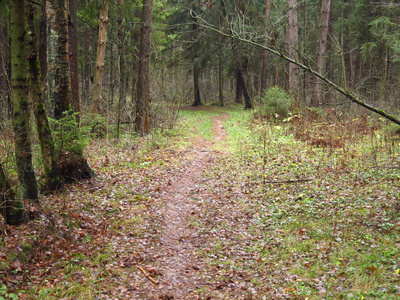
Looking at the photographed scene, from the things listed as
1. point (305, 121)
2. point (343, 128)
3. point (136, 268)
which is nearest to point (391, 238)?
point (136, 268)

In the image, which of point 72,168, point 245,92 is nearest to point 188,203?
point 72,168

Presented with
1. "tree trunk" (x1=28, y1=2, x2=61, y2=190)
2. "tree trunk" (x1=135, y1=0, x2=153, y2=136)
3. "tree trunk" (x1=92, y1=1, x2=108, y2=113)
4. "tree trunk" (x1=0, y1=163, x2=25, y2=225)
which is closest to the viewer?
"tree trunk" (x1=0, y1=163, x2=25, y2=225)

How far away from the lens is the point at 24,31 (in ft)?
15.4

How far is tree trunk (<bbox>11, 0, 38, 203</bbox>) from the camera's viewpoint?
4.66 m

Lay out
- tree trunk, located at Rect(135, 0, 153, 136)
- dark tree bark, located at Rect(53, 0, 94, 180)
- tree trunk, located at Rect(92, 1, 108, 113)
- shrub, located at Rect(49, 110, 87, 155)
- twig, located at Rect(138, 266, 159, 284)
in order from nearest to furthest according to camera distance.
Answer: twig, located at Rect(138, 266, 159, 284)
shrub, located at Rect(49, 110, 87, 155)
dark tree bark, located at Rect(53, 0, 94, 180)
tree trunk, located at Rect(92, 1, 108, 113)
tree trunk, located at Rect(135, 0, 153, 136)

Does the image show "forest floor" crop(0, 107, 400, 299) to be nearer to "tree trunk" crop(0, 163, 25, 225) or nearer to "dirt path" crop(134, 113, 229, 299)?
"dirt path" crop(134, 113, 229, 299)

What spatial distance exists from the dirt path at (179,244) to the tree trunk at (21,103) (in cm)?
242

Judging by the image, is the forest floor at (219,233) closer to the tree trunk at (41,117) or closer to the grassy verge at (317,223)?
the grassy verge at (317,223)

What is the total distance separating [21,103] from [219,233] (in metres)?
4.15

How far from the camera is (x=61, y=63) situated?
23.8 ft

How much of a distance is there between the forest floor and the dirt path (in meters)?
0.02

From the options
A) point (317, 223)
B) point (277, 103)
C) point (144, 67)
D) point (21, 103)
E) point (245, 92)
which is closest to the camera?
point (21, 103)

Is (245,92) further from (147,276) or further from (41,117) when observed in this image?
(147,276)

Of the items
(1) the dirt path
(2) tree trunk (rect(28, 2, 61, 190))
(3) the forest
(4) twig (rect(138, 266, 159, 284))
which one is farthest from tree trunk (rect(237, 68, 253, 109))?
(4) twig (rect(138, 266, 159, 284))
